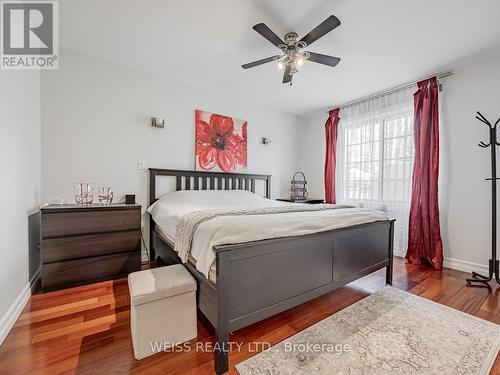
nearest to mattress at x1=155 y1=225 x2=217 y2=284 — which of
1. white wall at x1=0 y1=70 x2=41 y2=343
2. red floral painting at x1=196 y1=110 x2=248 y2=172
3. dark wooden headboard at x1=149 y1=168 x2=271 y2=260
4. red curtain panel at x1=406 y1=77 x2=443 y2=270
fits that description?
dark wooden headboard at x1=149 y1=168 x2=271 y2=260

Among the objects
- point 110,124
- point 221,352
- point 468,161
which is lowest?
point 221,352

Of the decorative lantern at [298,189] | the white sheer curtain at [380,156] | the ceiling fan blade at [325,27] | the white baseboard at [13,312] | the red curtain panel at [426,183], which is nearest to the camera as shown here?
the white baseboard at [13,312]

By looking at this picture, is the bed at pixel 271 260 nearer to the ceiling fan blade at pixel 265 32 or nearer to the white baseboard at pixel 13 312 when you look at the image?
the white baseboard at pixel 13 312

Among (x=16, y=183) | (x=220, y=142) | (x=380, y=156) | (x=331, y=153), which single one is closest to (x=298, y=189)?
(x=331, y=153)

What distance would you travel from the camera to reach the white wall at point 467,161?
8.40 feet

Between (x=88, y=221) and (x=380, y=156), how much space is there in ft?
13.1

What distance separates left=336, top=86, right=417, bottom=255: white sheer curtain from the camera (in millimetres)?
3230

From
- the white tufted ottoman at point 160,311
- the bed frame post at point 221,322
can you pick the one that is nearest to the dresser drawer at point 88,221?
the white tufted ottoman at point 160,311

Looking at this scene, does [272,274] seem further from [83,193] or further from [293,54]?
[83,193]

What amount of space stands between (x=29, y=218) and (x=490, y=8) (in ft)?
14.6

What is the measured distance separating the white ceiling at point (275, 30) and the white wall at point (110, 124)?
232 millimetres

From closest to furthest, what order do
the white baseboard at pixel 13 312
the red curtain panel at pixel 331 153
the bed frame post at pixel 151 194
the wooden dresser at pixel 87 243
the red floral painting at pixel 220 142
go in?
the white baseboard at pixel 13 312 < the wooden dresser at pixel 87 243 < the bed frame post at pixel 151 194 < the red floral painting at pixel 220 142 < the red curtain panel at pixel 331 153

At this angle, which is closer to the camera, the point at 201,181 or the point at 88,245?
the point at 88,245

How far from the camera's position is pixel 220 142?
3.60 m
